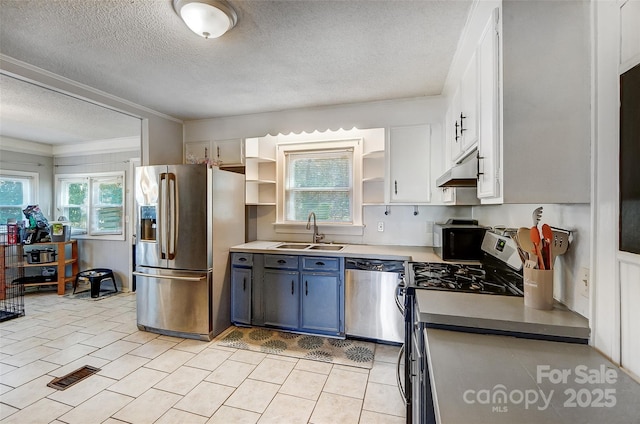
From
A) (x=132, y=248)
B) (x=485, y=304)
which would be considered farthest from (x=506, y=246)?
A: (x=132, y=248)

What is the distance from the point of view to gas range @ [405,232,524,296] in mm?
1551

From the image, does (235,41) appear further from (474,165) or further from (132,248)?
(132,248)

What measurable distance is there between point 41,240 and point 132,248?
1499 millimetres

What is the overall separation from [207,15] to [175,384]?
8.25ft

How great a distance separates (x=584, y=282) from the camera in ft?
3.73

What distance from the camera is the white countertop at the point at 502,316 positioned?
107 centimetres

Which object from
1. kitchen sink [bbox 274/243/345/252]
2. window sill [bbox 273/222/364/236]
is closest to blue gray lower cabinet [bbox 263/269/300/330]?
kitchen sink [bbox 274/243/345/252]

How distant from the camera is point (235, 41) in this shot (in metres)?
1.99

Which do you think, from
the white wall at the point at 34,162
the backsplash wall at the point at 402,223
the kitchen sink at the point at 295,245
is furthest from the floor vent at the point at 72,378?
the white wall at the point at 34,162

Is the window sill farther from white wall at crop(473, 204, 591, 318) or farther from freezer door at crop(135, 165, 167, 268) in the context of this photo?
white wall at crop(473, 204, 591, 318)

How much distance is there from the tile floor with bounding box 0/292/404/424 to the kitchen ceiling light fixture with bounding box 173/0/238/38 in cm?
241

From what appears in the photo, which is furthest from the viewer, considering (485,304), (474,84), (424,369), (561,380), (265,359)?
(265,359)

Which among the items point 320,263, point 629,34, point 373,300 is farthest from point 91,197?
point 629,34

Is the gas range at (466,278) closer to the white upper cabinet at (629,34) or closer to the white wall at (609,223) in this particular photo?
the white wall at (609,223)
